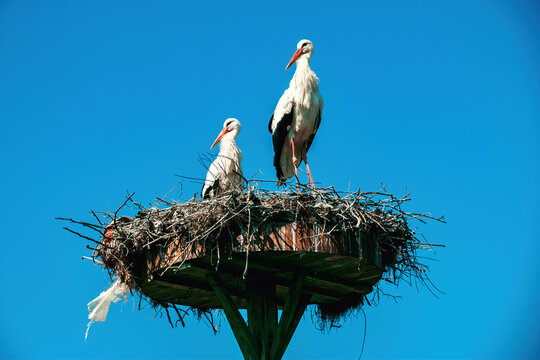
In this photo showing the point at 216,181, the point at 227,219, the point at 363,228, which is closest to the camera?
the point at 227,219

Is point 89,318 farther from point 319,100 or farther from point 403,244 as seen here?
point 319,100

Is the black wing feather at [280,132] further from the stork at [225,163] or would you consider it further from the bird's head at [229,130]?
the bird's head at [229,130]

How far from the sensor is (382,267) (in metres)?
5.83

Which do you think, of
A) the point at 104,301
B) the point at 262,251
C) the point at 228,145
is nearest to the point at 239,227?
the point at 262,251

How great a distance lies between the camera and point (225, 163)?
7879 mm

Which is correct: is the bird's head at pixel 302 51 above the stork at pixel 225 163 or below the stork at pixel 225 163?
above

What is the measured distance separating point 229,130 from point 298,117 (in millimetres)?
1402

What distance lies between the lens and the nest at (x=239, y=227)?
520 centimetres

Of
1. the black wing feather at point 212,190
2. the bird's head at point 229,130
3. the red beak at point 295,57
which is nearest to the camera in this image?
the black wing feather at point 212,190

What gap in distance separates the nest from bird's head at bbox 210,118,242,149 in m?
3.02

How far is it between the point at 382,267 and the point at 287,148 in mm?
2534

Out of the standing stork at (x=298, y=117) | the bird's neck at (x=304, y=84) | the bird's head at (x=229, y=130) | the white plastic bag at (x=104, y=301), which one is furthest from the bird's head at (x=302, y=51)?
the white plastic bag at (x=104, y=301)

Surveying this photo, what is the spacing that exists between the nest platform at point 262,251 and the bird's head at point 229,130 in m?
2.58

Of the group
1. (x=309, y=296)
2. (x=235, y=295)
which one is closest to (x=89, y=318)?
(x=235, y=295)
